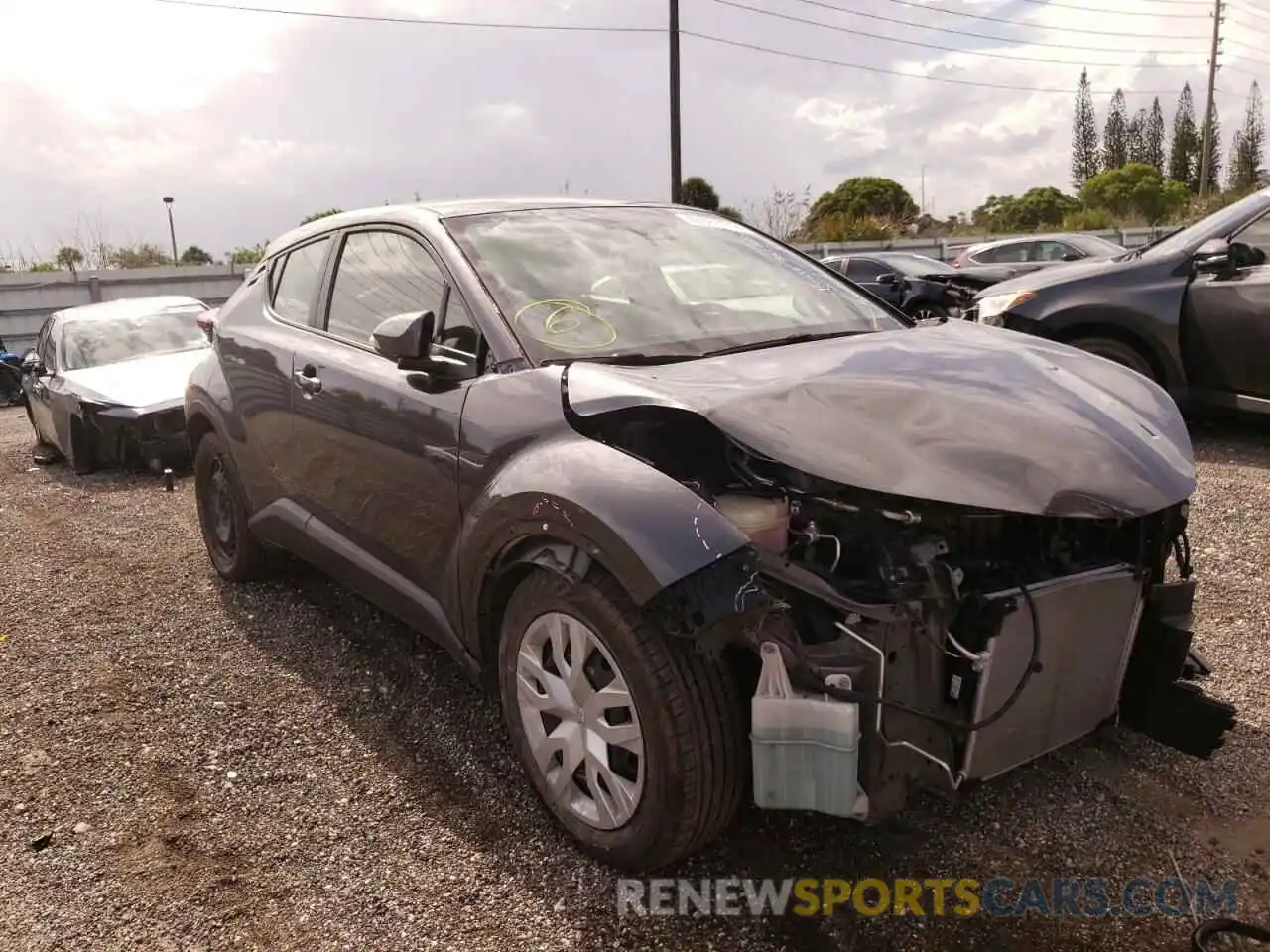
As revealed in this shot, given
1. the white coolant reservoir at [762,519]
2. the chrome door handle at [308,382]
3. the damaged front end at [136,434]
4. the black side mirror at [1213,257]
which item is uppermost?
the black side mirror at [1213,257]

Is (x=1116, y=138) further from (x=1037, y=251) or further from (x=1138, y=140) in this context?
(x=1037, y=251)

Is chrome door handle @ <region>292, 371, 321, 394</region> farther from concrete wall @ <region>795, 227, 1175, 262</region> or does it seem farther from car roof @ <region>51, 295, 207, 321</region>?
concrete wall @ <region>795, 227, 1175, 262</region>

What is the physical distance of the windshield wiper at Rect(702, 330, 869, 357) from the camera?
2.95 meters

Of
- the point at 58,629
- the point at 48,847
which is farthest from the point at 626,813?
the point at 58,629

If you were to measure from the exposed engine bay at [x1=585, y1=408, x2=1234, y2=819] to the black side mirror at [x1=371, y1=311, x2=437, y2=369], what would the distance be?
69cm

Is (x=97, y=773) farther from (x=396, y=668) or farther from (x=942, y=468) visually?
(x=942, y=468)

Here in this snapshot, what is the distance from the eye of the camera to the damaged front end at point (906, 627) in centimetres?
212

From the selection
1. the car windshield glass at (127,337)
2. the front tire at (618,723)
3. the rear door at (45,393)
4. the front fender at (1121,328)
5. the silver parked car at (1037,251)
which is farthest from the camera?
the silver parked car at (1037,251)

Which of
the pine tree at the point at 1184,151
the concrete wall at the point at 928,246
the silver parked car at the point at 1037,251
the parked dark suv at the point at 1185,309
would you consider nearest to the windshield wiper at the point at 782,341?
the parked dark suv at the point at 1185,309

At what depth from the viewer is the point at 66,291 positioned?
19109 mm

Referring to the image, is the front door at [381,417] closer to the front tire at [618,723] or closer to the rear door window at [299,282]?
the rear door window at [299,282]

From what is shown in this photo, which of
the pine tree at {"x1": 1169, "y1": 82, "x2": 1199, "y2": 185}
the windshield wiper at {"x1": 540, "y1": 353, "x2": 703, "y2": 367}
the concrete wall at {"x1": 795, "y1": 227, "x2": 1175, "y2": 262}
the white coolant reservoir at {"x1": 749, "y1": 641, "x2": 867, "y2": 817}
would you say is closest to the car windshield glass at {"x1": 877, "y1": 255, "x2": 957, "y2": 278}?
the concrete wall at {"x1": 795, "y1": 227, "x2": 1175, "y2": 262}

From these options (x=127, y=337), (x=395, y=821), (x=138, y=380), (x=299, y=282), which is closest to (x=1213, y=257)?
(x=299, y=282)

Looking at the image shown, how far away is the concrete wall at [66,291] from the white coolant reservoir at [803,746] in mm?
18262
